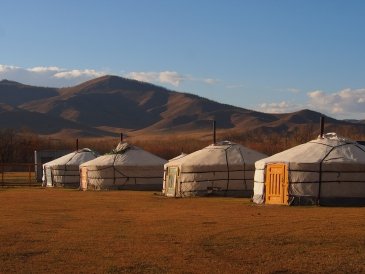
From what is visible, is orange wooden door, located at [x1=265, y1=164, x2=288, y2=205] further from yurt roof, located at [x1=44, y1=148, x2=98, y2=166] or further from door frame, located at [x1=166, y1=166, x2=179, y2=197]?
yurt roof, located at [x1=44, y1=148, x2=98, y2=166]

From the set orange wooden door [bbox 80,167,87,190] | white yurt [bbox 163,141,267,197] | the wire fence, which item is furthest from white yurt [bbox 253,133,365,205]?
the wire fence

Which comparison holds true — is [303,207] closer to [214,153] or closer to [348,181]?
[348,181]

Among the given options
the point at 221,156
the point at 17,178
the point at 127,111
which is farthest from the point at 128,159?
the point at 127,111

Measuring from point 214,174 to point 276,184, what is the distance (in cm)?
415

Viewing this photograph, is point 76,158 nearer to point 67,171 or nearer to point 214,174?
point 67,171

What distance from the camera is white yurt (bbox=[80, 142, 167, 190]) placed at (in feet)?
93.9

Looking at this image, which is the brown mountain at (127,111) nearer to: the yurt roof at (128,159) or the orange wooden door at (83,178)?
the orange wooden door at (83,178)

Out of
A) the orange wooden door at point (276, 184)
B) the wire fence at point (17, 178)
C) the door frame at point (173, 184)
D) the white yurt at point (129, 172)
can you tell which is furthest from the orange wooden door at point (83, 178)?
the orange wooden door at point (276, 184)

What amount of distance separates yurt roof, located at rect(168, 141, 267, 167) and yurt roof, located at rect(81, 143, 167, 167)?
4803 millimetres

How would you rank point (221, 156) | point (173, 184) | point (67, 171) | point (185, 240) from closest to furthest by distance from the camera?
point (185, 240)
point (221, 156)
point (173, 184)
point (67, 171)

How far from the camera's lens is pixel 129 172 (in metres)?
28.8

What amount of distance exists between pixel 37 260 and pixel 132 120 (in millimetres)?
131153

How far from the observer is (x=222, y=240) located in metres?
10.9

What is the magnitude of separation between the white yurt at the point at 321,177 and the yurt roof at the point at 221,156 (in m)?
4.22
